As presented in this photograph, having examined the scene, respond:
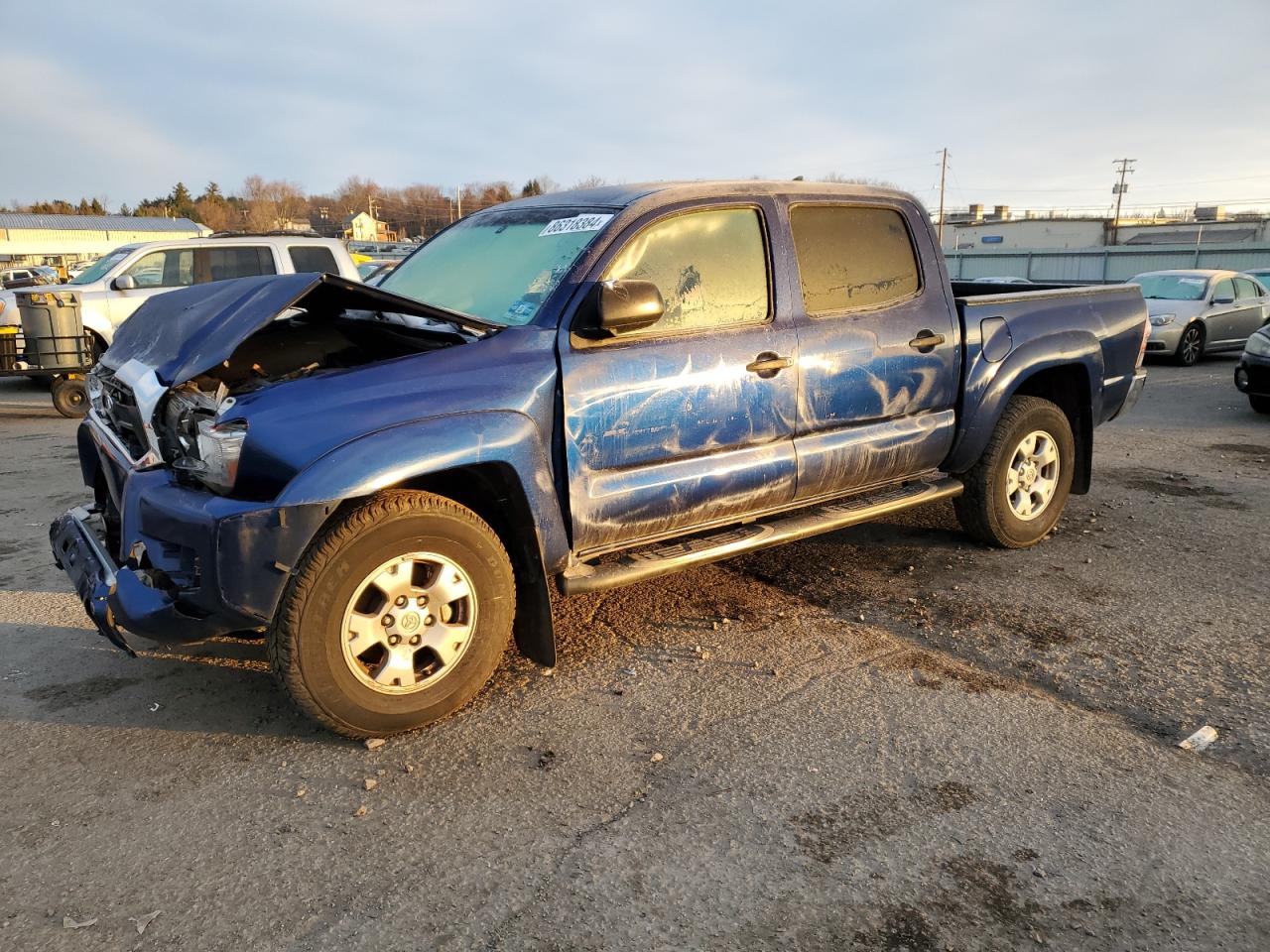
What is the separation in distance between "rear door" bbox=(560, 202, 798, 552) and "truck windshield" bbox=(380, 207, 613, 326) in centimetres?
24

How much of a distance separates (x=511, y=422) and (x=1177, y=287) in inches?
582

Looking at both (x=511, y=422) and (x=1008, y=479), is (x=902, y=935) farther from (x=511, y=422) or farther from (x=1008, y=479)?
(x=1008, y=479)

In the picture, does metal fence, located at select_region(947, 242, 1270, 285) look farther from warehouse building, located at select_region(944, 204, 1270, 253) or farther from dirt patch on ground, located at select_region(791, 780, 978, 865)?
dirt patch on ground, located at select_region(791, 780, 978, 865)

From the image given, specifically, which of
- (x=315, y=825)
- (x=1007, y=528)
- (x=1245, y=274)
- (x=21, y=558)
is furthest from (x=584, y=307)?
(x=1245, y=274)

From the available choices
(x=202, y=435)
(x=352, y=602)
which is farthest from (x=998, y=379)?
(x=202, y=435)

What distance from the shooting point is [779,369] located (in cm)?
399

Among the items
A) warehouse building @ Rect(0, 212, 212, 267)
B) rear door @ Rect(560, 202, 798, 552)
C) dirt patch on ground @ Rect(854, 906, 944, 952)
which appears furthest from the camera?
warehouse building @ Rect(0, 212, 212, 267)

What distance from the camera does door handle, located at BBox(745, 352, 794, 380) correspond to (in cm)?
391

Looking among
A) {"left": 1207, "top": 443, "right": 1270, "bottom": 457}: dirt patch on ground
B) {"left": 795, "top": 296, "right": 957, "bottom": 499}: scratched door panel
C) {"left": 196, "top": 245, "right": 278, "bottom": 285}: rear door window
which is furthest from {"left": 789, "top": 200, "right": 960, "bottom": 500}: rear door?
{"left": 196, "top": 245, "right": 278, "bottom": 285}: rear door window

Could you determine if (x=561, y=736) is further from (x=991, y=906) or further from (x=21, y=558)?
(x=21, y=558)

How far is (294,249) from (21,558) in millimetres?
6157

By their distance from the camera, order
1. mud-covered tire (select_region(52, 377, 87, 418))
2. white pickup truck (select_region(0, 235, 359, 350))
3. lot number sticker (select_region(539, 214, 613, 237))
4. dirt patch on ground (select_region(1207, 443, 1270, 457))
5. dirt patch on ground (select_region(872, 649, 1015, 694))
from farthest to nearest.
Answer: white pickup truck (select_region(0, 235, 359, 350)), mud-covered tire (select_region(52, 377, 87, 418)), dirt patch on ground (select_region(1207, 443, 1270, 457)), lot number sticker (select_region(539, 214, 613, 237)), dirt patch on ground (select_region(872, 649, 1015, 694))

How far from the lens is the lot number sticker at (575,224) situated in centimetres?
379

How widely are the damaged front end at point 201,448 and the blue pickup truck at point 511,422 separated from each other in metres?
0.01
